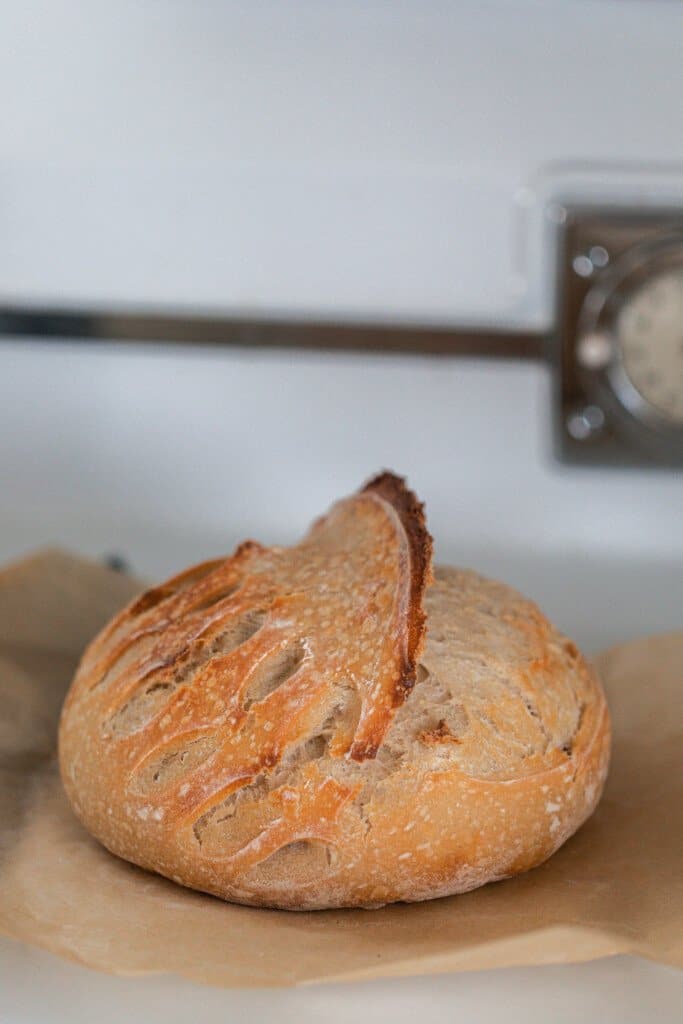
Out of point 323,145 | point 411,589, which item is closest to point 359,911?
point 411,589

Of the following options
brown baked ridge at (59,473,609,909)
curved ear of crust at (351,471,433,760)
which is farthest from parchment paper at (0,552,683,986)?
curved ear of crust at (351,471,433,760)

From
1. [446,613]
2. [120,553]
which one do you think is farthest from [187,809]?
[120,553]

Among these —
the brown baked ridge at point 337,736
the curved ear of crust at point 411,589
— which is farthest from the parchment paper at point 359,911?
the curved ear of crust at point 411,589

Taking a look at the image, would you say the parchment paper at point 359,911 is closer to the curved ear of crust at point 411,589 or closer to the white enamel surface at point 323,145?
the curved ear of crust at point 411,589

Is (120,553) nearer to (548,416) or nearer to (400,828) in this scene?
(548,416)

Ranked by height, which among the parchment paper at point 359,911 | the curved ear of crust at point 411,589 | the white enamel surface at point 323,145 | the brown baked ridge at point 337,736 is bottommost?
the parchment paper at point 359,911

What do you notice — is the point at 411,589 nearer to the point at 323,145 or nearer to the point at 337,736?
the point at 337,736
